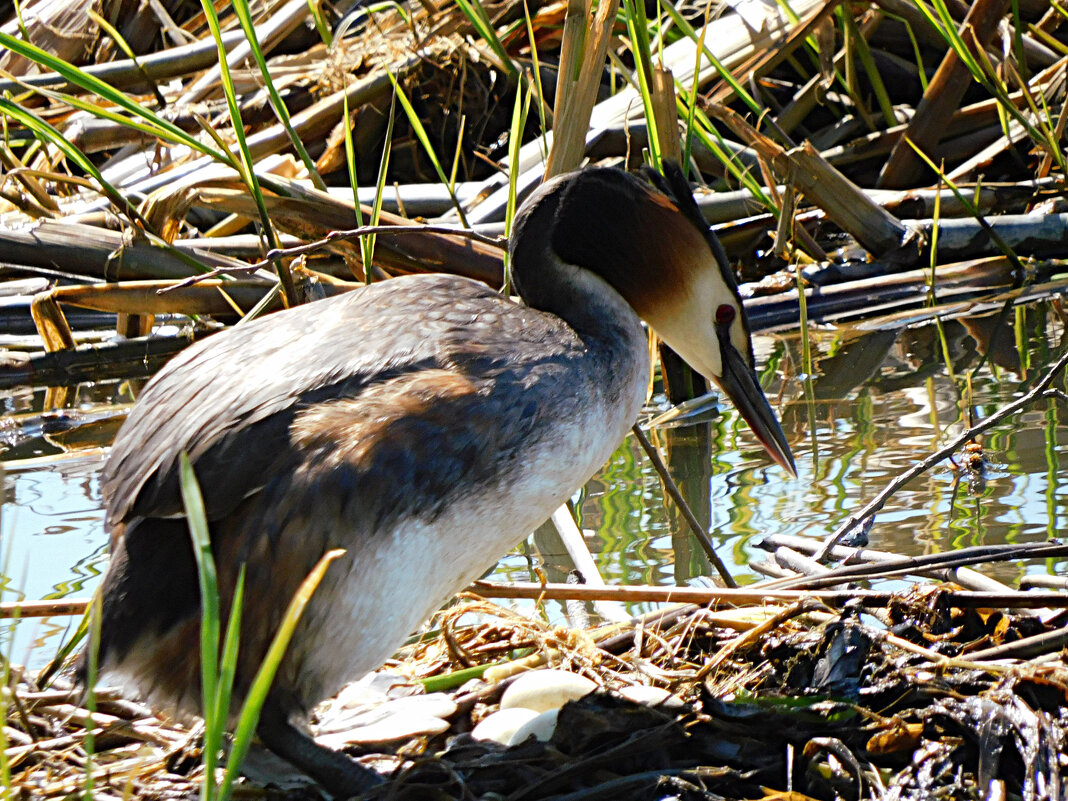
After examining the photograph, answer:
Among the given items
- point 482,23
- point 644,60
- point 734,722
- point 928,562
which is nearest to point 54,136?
point 482,23

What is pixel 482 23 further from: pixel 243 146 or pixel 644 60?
pixel 243 146

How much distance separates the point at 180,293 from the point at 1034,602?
3.58 m

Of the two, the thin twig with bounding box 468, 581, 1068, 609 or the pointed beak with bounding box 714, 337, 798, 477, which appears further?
the pointed beak with bounding box 714, 337, 798, 477

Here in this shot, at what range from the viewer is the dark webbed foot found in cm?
249

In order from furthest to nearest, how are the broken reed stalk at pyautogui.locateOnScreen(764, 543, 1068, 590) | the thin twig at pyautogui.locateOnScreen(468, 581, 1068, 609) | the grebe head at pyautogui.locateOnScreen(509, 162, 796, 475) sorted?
1. the grebe head at pyautogui.locateOnScreen(509, 162, 796, 475)
2. the broken reed stalk at pyautogui.locateOnScreen(764, 543, 1068, 590)
3. the thin twig at pyautogui.locateOnScreen(468, 581, 1068, 609)

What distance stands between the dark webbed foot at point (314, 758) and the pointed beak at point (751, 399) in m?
1.33

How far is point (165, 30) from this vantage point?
311 inches

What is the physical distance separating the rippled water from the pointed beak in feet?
1.08

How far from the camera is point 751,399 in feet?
10.8

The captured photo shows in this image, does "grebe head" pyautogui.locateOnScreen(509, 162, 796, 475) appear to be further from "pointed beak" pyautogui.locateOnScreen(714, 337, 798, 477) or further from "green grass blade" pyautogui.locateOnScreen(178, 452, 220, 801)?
"green grass blade" pyautogui.locateOnScreen(178, 452, 220, 801)

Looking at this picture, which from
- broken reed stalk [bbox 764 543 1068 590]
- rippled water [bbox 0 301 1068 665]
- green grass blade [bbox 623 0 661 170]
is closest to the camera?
Result: broken reed stalk [bbox 764 543 1068 590]

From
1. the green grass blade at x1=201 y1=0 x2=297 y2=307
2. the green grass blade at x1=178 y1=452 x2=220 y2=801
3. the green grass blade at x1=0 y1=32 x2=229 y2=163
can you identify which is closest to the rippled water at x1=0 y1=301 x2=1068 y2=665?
the green grass blade at x1=201 y1=0 x2=297 y2=307

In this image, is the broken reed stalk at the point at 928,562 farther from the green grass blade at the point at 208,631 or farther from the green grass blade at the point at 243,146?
the green grass blade at the point at 243,146

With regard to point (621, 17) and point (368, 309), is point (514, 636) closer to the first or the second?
point (368, 309)
